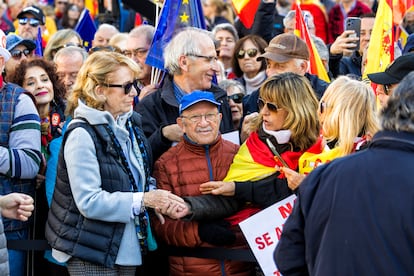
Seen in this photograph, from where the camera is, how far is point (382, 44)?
24.8ft

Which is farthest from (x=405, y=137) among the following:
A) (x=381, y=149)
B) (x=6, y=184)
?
(x=6, y=184)

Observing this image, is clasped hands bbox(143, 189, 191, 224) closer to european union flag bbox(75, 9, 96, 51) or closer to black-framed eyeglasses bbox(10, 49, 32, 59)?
black-framed eyeglasses bbox(10, 49, 32, 59)

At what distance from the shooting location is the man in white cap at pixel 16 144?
619 cm

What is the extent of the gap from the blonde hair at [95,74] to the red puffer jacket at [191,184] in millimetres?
698

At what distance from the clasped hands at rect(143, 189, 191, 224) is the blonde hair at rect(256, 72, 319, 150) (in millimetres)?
898

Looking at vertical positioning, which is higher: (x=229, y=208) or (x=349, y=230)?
(x=349, y=230)

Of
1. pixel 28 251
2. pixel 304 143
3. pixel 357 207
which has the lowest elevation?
pixel 28 251

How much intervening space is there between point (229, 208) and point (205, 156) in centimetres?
41

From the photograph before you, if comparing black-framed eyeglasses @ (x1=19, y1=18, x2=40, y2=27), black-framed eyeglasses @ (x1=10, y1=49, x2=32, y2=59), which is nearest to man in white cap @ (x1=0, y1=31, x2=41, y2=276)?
black-framed eyeglasses @ (x1=10, y1=49, x2=32, y2=59)

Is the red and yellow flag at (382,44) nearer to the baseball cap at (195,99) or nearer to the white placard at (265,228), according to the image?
the baseball cap at (195,99)

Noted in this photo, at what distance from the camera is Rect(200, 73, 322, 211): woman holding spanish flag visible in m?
5.97

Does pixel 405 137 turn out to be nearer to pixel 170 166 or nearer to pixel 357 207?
pixel 357 207

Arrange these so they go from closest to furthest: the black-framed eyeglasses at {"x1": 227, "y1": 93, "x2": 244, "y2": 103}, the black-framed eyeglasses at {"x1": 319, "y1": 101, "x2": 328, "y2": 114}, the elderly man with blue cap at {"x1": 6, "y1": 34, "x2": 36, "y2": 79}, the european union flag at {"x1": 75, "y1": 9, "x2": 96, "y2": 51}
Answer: the black-framed eyeglasses at {"x1": 319, "y1": 101, "x2": 328, "y2": 114}
the black-framed eyeglasses at {"x1": 227, "y1": 93, "x2": 244, "y2": 103}
the elderly man with blue cap at {"x1": 6, "y1": 34, "x2": 36, "y2": 79}
the european union flag at {"x1": 75, "y1": 9, "x2": 96, "y2": 51}

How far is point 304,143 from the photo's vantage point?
238 inches
